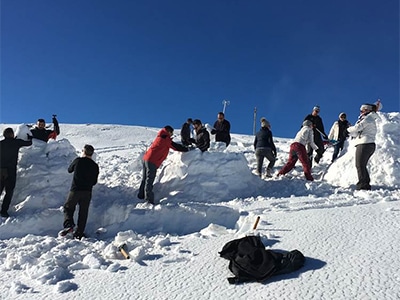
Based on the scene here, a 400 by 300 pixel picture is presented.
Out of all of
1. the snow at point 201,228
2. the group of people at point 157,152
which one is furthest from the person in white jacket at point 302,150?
the group of people at point 157,152

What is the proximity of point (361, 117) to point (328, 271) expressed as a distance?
14.7ft

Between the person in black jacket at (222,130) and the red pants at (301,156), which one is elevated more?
the person in black jacket at (222,130)

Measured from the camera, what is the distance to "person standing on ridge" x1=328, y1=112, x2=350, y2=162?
31.9 ft

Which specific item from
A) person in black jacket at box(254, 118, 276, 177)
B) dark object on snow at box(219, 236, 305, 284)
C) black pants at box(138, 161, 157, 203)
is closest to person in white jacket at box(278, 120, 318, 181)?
person in black jacket at box(254, 118, 276, 177)

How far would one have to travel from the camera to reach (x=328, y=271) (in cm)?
385

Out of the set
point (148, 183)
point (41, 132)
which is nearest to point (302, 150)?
point (148, 183)

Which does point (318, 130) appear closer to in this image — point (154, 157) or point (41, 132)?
point (154, 157)

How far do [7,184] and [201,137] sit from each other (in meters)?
4.13

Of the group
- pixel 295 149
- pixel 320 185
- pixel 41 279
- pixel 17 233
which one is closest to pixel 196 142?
pixel 295 149

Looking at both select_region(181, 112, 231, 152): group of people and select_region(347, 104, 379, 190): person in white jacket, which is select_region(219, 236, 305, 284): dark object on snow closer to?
select_region(347, 104, 379, 190): person in white jacket

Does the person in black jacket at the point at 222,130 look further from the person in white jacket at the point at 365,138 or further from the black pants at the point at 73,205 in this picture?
the black pants at the point at 73,205

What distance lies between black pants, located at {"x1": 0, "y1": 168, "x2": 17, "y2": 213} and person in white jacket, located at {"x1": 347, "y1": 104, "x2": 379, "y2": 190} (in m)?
6.67

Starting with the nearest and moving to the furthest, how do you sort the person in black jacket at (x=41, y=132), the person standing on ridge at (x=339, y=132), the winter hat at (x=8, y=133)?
the winter hat at (x=8, y=133), the person in black jacket at (x=41, y=132), the person standing on ridge at (x=339, y=132)

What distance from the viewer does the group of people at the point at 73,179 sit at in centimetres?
643
